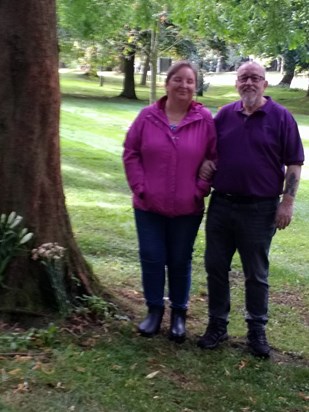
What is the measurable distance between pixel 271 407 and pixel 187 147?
1.63 meters

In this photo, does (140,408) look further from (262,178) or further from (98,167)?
(98,167)

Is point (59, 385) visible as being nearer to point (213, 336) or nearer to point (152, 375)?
point (152, 375)

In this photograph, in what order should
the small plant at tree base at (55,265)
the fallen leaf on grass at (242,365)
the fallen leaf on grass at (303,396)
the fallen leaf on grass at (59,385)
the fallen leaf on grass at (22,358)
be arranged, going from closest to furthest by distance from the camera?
1. the fallen leaf on grass at (59,385)
2. the fallen leaf on grass at (22,358)
3. the fallen leaf on grass at (303,396)
4. the small plant at tree base at (55,265)
5. the fallen leaf on grass at (242,365)

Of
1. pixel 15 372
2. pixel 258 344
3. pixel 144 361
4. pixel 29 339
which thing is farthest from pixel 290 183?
pixel 15 372

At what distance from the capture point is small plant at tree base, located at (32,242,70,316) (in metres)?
4.30

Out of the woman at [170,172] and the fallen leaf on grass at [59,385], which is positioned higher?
the woman at [170,172]

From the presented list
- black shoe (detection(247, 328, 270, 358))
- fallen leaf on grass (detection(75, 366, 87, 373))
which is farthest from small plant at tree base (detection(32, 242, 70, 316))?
black shoe (detection(247, 328, 270, 358))

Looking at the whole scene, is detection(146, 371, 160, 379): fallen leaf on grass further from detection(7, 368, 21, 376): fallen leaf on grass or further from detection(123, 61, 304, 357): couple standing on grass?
detection(7, 368, 21, 376): fallen leaf on grass

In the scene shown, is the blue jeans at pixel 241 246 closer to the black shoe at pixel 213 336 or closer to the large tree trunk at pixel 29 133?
the black shoe at pixel 213 336

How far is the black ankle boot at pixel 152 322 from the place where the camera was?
4.60m

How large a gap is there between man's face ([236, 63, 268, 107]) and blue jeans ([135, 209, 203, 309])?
826mm

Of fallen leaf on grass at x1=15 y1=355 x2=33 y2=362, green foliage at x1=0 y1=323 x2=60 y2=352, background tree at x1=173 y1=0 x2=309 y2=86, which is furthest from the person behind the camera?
background tree at x1=173 y1=0 x2=309 y2=86

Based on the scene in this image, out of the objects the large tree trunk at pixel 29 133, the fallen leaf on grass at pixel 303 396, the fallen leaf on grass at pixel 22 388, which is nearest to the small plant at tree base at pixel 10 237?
Answer: the large tree trunk at pixel 29 133

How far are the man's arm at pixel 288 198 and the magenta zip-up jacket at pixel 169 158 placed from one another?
19.3 inches
